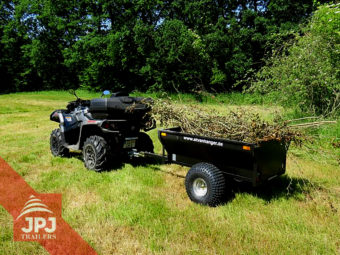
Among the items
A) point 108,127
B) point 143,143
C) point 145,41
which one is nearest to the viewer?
point 108,127

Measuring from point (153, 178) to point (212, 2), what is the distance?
79.9 ft

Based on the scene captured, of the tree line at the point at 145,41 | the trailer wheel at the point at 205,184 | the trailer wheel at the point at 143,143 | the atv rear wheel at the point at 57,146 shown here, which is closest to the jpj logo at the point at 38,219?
the trailer wheel at the point at 205,184

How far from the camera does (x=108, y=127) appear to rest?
4.73 m

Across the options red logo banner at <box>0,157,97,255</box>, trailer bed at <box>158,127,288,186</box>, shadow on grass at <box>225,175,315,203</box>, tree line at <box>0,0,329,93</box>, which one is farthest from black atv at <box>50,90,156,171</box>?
tree line at <box>0,0,329,93</box>

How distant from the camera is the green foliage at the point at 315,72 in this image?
23.2ft

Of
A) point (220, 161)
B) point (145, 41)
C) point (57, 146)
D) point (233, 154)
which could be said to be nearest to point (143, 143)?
point (57, 146)

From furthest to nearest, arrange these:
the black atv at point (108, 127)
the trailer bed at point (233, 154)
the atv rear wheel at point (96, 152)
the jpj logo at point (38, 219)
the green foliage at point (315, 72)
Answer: the green foliage at point (315, 72) < the atv rear wheel at point (96, 152) < the black atv at point (108, 127) < the trailer bed at point (233, 154) < the jpj logo at point (38, 219)

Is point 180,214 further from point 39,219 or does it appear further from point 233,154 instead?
point 39,219

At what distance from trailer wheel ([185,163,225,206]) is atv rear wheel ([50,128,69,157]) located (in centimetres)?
342

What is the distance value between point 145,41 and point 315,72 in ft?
64.4

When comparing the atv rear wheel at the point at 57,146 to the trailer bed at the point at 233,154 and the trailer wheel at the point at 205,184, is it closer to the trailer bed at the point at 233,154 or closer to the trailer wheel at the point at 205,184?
the trailer bed at the point at 233,154

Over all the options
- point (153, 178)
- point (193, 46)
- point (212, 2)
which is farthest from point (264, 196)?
point (212, 2)

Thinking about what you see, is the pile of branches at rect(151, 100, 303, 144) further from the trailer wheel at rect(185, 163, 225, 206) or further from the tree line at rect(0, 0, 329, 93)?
the tree line at rect(0, 0, 329, 93)

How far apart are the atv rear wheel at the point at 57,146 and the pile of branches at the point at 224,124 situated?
250 centimetres
